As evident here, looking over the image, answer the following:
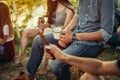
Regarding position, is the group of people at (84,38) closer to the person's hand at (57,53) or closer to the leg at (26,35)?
the person's hand at (57,53)

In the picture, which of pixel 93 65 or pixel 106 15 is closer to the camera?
pixel 93 65

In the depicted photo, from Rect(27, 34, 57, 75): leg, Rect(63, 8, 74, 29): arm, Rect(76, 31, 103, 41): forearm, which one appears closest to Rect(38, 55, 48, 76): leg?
Rect(63, 8, 74, 29): arm

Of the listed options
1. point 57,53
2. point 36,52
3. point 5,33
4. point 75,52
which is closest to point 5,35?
point 5,33

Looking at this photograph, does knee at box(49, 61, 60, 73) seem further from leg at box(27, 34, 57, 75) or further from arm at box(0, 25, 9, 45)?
arm at box(0, 25, 9, 45)

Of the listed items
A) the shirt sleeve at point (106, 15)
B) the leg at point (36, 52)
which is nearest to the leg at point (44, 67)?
the leg at point (36, 52)

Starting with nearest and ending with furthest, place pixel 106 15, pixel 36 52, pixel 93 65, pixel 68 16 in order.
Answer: pixel 93 65 < pixel 106 15 < pixel 36 52 < pixel 68 16

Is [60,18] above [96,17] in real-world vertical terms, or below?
below

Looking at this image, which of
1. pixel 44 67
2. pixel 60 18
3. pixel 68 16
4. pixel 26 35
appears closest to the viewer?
pixel 68 16

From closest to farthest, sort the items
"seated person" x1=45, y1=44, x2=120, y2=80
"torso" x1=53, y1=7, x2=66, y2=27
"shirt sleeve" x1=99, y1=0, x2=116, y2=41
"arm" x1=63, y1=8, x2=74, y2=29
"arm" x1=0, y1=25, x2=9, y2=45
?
"seated person" x1=45, y1=44, x2=120, y2=80
"shirt sleeve" x1=99, y1=0, x2=116, y2=41
"arm" x1=63, y1=8, x2=74, y2=29
"torso" x1=53, y1=7, x2=66, y2=27
"arm" x1=0, y1=25, x2=9, y2=45

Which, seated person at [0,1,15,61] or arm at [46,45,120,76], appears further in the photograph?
seated person at [0,1,15,61]

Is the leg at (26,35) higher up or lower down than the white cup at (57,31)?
lower down

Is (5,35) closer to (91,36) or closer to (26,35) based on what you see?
(26,35)

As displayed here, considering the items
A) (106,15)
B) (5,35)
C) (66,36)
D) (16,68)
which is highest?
(106,15)

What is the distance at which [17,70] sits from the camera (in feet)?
19.2
